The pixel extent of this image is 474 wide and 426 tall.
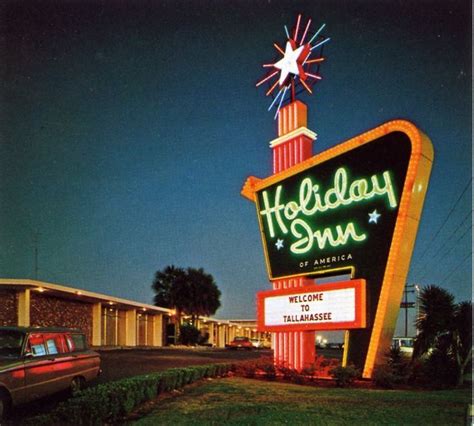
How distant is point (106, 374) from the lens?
15844mm

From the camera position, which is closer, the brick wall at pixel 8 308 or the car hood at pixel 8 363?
the car hood at pixel 8 363

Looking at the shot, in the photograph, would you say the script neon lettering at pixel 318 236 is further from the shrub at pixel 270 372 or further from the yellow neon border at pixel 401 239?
Answer: the shrub at pixel 270 372

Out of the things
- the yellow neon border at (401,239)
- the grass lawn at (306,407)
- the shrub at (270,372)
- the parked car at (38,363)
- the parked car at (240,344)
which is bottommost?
the parked car at (240,344)

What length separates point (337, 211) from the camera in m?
15.4

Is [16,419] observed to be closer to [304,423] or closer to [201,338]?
[304,423]

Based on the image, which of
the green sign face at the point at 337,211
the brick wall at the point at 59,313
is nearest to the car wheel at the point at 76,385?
the green sign face at the point at 337,211

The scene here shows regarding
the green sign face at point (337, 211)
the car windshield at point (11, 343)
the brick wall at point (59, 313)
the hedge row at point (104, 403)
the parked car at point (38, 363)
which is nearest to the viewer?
the hedge row at point (104, 403)

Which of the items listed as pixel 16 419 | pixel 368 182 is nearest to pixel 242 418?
pixel 16 419

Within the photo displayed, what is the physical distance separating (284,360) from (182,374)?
5264 millimetres

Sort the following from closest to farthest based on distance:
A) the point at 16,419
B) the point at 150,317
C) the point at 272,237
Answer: the point at 16,419, the point at 272,237, the point at 150,317

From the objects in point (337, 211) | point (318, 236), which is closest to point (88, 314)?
point (318, 236)

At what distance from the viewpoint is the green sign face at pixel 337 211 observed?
45.6 ft

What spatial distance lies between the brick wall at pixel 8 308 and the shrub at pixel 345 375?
21.0m

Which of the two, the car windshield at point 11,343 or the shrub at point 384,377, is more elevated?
the car windshield at point 11,343
